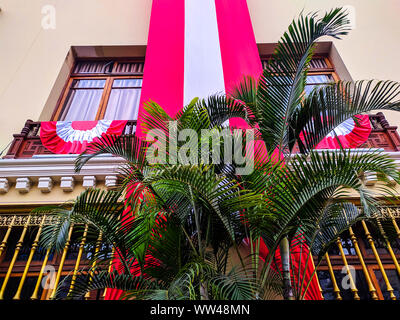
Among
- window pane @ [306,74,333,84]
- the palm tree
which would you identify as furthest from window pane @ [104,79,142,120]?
window pane @ [306,74,333,84]

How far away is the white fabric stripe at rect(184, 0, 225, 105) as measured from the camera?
411 centimetres

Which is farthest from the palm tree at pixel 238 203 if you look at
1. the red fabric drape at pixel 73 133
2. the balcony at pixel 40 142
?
the balcony at pixel 40 142

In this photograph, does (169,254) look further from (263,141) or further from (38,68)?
(38,68)

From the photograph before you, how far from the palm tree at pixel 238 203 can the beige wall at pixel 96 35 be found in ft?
13.5

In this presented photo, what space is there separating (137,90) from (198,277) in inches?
208

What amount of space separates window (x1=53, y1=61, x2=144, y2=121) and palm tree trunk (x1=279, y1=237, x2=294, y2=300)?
4334 millimetres

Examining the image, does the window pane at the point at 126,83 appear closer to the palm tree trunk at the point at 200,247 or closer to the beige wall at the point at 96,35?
the beige wall at the point at 96,35

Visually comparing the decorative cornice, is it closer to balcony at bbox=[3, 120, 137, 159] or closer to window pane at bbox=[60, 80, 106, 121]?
balcony at bbox=[3, 120, 137, 159]

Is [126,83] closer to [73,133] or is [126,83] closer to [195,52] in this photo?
[73,133]

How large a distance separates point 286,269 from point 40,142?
4.26 meters

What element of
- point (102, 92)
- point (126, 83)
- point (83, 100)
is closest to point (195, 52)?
point (126, 83)

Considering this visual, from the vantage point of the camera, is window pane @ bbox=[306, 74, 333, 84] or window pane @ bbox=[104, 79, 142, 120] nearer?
window pane @ bbox=[104, 79, 142, 120]

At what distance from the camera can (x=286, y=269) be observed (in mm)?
2387

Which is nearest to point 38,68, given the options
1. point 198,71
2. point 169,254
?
point 198,71
